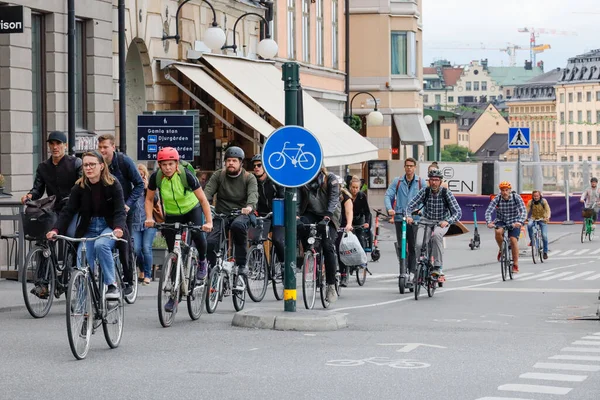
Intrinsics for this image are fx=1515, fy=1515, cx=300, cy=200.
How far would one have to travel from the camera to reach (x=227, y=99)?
27.4 metres

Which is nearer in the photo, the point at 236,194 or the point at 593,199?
the point at 236,194

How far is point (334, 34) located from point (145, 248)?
2887 centimetres

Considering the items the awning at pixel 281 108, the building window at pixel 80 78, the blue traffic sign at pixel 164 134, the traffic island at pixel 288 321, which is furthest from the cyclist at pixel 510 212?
the traffic island at pixel 288 321

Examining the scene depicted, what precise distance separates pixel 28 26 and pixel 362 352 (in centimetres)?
1163

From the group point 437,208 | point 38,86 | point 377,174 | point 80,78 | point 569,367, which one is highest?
point 80,78

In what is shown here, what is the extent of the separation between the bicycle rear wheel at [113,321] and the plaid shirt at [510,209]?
13.5 m

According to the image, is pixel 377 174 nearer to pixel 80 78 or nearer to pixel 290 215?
pixel 80 78

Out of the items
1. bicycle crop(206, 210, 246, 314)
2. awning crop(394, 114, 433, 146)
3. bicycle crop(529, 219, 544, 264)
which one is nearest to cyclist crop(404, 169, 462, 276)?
bicycle crop(206, 210, 246, 314)

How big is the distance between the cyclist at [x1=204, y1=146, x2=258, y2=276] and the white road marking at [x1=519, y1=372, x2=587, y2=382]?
575 cm

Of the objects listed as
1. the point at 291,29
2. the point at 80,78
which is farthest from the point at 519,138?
the point at 80,78

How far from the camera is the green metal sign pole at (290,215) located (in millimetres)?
15039

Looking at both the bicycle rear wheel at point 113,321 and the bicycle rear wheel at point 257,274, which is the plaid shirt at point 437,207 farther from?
the bicycle rear wheel at point 113,321

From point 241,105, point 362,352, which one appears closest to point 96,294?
point 362,352

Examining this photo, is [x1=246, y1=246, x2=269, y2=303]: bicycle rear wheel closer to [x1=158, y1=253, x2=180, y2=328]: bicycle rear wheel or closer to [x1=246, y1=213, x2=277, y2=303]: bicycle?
[x1=246, y1=213, x2=277, y2=303]: bicycle
